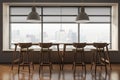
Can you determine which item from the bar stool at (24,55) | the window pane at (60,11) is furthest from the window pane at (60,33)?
the bar stool at (24,55)

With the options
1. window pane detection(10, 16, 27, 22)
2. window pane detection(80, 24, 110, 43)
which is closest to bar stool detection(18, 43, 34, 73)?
window pane detection(10, 16, 27, 22)

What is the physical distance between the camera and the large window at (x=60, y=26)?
970 cm

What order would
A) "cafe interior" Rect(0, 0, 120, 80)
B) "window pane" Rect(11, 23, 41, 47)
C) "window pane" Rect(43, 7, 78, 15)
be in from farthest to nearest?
"window pane" Rect(11, 23, 41, 47)
"window pane" Rect(43, 7, 78, 15)
"cafe interior" Rect(0, 0, 120, 80)

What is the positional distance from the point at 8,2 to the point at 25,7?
0.84 meters

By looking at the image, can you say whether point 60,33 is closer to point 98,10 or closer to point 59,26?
point 59,26

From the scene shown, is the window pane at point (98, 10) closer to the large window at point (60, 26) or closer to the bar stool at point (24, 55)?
the large window at point (60, 26)

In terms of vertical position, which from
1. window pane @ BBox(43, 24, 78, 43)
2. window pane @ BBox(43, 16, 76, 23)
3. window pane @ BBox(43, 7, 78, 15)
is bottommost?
window pane @ BBox(43, 24, 78, 43)

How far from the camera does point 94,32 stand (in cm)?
989

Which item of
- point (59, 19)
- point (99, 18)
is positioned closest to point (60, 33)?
point (59, 19)

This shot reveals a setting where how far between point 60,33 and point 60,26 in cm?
27

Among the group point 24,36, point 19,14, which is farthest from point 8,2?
point 24,36

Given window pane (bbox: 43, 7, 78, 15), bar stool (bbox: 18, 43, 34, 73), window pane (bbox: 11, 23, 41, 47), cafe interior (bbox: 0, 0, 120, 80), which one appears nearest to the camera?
bar stool (bbox: 18, 43, 34, 73)

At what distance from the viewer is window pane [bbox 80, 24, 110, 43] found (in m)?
9.86

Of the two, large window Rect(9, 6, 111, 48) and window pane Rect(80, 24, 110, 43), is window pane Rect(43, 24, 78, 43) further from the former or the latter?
window pane Rect(80, 24, 110, 43)
